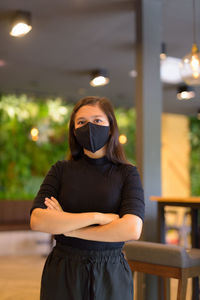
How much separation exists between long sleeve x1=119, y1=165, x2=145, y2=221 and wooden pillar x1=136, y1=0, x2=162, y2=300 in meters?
2.24

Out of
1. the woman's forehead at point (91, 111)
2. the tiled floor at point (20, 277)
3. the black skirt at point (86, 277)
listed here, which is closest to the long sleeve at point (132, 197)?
the black skirt at point (86, 277)

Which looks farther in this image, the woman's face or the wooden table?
the wooden table

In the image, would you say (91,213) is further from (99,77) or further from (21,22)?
(99,77)

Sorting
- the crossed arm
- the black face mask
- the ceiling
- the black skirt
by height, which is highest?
the ceiling

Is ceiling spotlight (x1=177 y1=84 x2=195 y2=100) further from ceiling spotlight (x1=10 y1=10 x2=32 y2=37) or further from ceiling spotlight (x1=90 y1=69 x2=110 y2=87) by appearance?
ceiling spotlight (x1=10 y1=10 x2=32 y2=37)

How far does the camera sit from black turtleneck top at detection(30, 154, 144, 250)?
5.77 feet

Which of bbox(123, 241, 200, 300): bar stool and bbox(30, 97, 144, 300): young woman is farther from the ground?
bbox(30, 97, 144, 300): young woman

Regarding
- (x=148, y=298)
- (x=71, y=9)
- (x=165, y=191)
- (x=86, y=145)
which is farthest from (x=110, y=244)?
(x=165, y=191)

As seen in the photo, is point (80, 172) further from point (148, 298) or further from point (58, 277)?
point (148, 298)

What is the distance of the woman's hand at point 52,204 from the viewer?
1.80 meters

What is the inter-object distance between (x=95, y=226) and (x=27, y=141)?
25.1 ft

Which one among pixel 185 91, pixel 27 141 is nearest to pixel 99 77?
pixel 185 91

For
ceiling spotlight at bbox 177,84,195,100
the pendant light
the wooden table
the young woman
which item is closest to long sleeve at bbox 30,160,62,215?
the young woman

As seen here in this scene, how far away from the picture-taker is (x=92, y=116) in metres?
1.92
